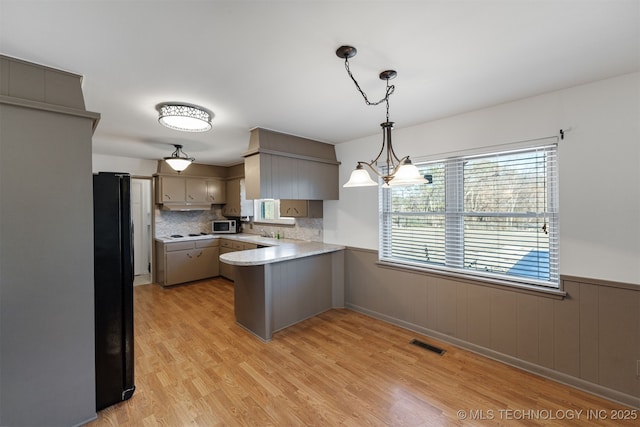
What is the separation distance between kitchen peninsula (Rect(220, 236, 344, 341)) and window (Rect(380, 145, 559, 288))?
0.97m

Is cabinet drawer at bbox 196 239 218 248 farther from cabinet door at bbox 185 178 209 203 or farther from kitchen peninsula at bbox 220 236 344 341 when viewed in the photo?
kitchen peninsula at bbox 220 236 344 341

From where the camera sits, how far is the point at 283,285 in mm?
3230

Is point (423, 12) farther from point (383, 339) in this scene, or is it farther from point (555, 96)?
point (383, 339)

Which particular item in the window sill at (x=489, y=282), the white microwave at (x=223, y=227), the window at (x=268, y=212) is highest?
the window at (x=268, y=212)

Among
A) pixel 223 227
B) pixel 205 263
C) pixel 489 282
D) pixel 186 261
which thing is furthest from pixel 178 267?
pixel 489 282

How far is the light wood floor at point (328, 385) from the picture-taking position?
74.3 inches

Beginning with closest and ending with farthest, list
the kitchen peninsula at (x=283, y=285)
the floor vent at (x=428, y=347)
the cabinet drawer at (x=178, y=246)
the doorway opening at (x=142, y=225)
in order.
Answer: the floor vent at (x=428, y=347)
the kitchen peninsula at (x=283, y=285)
the cabinet drawer at (x=178, y=246)
the doorway opening at (x=142, y=225)

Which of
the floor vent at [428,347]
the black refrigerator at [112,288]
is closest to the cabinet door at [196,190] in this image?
the black refrigerator at [112,288]

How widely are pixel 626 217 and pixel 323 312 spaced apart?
3146mm

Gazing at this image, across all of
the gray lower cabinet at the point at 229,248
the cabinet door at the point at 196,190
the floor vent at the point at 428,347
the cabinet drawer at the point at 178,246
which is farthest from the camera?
the cabinet door at the point at 196,190

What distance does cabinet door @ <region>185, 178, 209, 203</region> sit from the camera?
215 inches

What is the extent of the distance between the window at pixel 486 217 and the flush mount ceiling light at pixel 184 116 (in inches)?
93.0

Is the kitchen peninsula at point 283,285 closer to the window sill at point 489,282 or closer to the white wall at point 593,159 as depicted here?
the window sill at point 489,282

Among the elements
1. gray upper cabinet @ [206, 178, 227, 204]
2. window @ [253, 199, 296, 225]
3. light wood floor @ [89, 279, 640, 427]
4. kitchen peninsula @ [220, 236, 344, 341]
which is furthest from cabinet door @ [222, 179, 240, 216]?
light wood floor @ [89, 279, 640, 427]
